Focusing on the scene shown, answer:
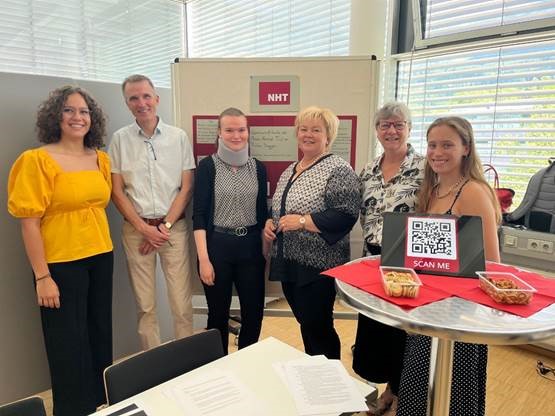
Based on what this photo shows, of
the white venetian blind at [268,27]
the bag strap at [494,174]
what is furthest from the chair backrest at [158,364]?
the white venetian blind at [268,27]

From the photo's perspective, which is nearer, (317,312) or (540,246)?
(317,312)

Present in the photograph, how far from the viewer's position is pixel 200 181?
2.04 meters

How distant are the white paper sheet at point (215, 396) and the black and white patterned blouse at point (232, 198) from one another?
997 mm

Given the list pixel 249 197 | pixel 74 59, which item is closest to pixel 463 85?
pixel 249 197

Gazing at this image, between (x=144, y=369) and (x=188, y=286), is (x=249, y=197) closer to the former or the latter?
(x=188, y=286)

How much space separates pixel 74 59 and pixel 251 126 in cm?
230

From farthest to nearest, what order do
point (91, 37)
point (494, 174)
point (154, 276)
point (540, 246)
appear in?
point (91, 37)
point (494, 174)
point (540, 246)
point (154, 276)

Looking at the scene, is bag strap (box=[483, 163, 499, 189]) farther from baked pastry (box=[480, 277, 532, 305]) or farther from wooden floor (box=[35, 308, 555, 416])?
baked pastry (box=[480, 277, 532, 305])

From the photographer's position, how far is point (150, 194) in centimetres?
209

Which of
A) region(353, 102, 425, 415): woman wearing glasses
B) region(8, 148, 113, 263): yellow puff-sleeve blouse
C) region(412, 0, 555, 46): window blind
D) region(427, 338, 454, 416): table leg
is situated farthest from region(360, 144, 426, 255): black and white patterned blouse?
region(412, 0, 555, 46): window blind

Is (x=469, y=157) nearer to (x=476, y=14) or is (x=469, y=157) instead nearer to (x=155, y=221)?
(x=155, y=221)

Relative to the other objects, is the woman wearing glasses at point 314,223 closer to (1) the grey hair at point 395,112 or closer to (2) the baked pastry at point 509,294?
(1) the grey hair at point 395,112

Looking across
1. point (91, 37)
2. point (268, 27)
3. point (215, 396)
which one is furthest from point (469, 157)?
point (91, 37)

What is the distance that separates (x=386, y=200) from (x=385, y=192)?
40 mm
